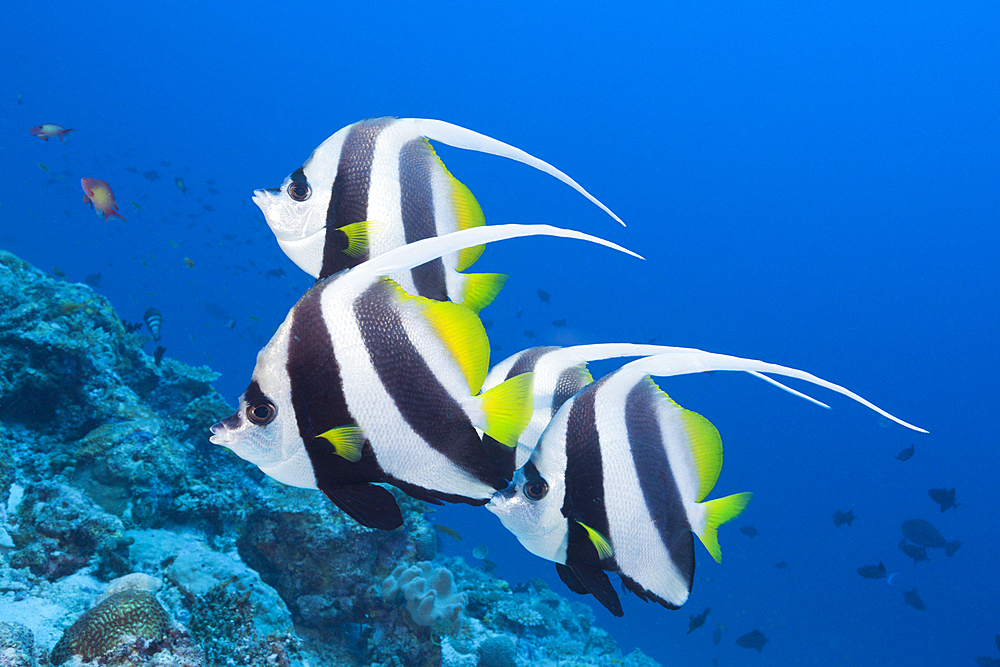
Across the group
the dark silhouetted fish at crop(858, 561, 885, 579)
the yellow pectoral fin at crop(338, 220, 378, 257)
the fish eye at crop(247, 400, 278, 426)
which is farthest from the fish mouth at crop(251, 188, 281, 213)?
the dark silhouetted fish at crop(858, 561, 885, 579)

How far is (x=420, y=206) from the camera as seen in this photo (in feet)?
2.97

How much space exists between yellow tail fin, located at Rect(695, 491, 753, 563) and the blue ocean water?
5620 cm

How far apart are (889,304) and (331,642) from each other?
3335 inches

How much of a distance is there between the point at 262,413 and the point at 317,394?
0.07 m

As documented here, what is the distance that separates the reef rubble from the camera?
2.81m

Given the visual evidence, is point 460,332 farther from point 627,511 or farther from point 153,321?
point 153,321

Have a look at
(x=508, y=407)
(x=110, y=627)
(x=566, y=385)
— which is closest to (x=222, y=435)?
(x=508, y=407)

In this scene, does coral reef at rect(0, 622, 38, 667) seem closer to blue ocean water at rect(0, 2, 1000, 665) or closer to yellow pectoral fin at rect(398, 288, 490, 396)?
yellow pectoral fin at rect(398, 288, 490, 396)

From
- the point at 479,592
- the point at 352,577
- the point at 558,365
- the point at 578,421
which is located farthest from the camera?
the point at 479,592

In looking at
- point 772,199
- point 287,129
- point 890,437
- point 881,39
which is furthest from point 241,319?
point 881,39

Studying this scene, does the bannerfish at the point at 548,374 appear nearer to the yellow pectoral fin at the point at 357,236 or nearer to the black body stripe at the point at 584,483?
the black body stripe at the point at 584,483

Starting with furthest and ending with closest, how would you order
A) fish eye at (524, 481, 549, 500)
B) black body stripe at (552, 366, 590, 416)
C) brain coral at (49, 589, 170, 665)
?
brain coral at (49, 589, 170, 665) → black body stripe at (552, 366, 590, 416) → fish eye at (524, 481, 549, 500)

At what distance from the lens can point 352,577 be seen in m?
3.94

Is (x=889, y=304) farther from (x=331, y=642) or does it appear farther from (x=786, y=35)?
(x=331, y=642)
